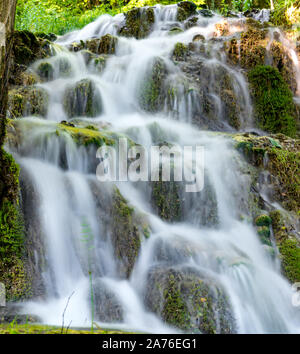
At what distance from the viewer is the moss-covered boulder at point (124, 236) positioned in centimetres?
340

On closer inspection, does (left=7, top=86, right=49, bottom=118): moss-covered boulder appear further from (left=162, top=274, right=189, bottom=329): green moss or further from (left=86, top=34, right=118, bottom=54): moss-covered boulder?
(left=162, top=274, right=189, bottom=329): green moss

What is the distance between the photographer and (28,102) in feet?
19.4

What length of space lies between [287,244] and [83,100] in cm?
431

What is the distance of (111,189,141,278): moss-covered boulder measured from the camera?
11.2ft

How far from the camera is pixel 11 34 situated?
92.0 inches

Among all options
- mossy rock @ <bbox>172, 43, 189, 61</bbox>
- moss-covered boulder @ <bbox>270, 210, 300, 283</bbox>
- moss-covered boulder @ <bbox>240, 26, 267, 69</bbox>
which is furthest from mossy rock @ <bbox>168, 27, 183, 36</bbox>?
moss-covered boulder @ <bbox>270, 210, 300, 283</bbox>

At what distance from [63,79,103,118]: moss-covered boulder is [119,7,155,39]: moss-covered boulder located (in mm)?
4977

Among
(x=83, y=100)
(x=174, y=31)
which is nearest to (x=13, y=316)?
(x=83, y=100)

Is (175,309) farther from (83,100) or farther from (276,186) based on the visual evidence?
(83,100)

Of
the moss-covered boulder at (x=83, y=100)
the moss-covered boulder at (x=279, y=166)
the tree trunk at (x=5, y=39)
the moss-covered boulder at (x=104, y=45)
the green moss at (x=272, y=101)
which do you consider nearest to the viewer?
the tree trunk at (x=5, y=39)

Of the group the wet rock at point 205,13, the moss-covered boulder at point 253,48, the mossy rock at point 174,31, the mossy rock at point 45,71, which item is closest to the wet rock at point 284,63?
the moss-covered boulder at point 253,48

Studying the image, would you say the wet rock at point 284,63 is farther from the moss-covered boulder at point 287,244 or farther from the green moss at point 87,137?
the green moss at point 87,137

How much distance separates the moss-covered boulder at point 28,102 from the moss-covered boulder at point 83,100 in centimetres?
41
